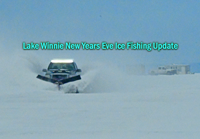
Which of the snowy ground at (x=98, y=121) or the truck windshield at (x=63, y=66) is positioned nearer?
the snowy ground at (x=98, y=121)

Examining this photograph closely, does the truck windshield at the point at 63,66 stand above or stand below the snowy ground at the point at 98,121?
above

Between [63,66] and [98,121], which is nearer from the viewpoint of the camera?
[98,121]

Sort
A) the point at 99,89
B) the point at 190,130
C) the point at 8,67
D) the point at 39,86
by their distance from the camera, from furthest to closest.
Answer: the point at 8,67
the point at 99,89
the point at 39,86
the point at 190,130

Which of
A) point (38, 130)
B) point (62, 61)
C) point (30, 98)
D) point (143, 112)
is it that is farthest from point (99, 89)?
point (38, 130)

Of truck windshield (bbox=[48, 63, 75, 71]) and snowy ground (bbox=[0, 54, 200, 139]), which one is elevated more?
truck windshield (bbox=[48, 63, 75, 71])

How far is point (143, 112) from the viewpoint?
8.84 m

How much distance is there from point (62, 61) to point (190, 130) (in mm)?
11704

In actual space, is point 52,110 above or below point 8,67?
below

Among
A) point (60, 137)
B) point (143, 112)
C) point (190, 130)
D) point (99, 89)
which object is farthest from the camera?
point (99, 89)

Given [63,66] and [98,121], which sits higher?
[63,66]

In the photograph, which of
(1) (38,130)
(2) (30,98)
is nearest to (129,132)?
(1) (38,130)

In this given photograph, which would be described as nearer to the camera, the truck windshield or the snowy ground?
the snowy ground

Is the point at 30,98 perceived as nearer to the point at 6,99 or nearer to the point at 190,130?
the point at 6,99

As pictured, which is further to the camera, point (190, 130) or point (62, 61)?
point (62, 61)
